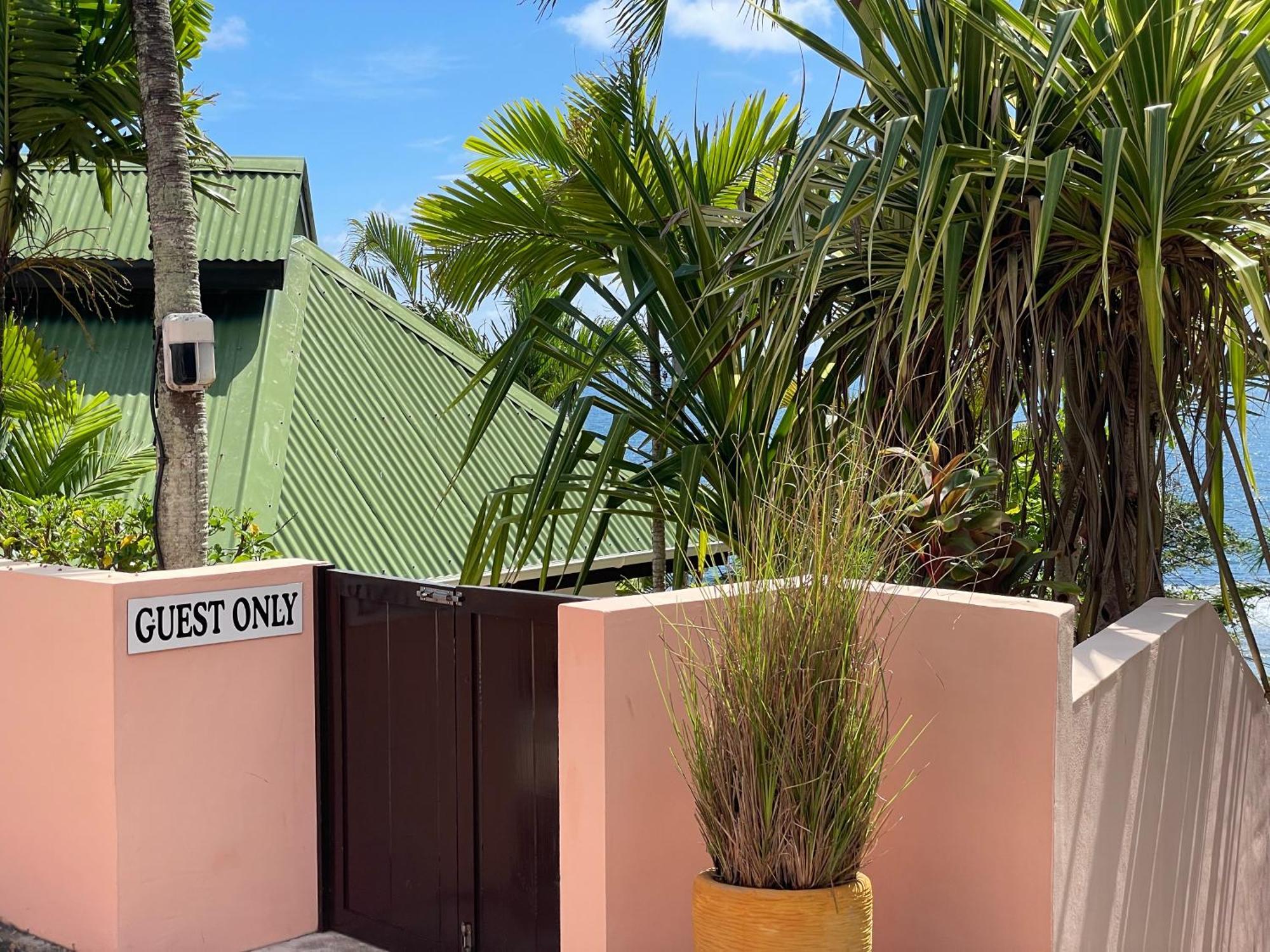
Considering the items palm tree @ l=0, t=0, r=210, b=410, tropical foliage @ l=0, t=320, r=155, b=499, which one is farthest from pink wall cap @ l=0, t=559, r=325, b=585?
tropical foliage @ l=0, t=320, r=155, b=499

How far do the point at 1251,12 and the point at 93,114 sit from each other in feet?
16.3

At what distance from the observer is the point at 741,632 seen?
304cm

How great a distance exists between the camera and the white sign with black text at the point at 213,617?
4.25 meters

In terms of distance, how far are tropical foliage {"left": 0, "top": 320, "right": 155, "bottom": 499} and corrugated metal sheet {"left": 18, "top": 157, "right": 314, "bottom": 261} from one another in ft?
11.4

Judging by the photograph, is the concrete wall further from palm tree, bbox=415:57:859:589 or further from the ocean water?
the ocean water

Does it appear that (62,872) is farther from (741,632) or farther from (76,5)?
(76,5)

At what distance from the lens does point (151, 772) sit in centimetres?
428

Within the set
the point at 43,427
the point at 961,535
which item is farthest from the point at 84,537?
the point at 961,535

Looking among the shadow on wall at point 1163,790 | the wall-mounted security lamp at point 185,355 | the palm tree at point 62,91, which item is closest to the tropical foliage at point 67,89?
the palm tree at point 62,91

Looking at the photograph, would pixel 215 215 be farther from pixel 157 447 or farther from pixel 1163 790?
pixel 1163 790

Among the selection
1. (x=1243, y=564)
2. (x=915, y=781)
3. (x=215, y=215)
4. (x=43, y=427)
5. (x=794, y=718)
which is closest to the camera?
(x=794, y=718)

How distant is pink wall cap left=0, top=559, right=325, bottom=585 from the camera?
4.29 m

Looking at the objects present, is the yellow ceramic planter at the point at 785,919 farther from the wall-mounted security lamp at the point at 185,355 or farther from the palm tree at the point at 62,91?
the palm tree at the point at 62,91

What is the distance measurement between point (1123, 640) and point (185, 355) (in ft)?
11.9
